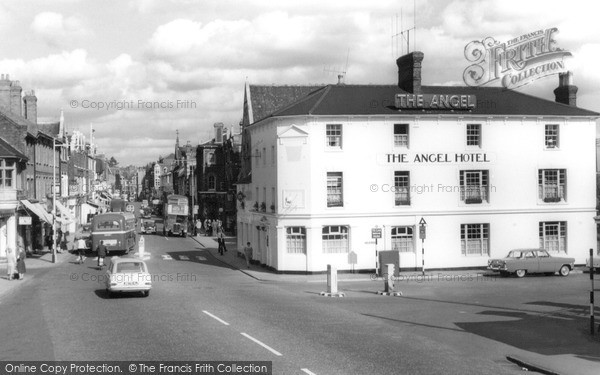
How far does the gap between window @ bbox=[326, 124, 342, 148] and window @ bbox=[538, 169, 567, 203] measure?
13.5m

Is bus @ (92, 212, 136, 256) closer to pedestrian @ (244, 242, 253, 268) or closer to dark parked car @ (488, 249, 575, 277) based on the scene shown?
pedestrian @ (244, 242, 253, 268)

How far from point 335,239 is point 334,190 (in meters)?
2.99

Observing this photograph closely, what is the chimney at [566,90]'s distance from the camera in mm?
48250

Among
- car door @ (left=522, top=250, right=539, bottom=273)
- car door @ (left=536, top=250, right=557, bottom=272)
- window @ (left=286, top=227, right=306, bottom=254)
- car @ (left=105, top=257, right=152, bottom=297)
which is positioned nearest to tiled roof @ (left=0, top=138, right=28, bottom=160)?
window @ (left=286, top=227, right=306, bottom=254)

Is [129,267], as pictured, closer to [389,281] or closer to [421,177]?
[389,281]

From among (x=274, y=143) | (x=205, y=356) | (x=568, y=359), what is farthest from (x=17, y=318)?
(x=274, y=143)

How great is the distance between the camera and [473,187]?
1757 inches

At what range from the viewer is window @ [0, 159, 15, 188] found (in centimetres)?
4906

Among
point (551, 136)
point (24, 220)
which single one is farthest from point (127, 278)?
point (551, 136)

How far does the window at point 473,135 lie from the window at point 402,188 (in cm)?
468

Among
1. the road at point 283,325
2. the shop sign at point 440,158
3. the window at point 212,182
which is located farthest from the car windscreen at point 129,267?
the window at point 212,182

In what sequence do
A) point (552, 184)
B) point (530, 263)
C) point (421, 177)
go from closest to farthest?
point (530, 263)
point (421, 177)
point (552, 184)

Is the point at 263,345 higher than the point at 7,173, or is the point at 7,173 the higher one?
the point at 7,173

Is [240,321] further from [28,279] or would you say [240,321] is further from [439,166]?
[439,166]
